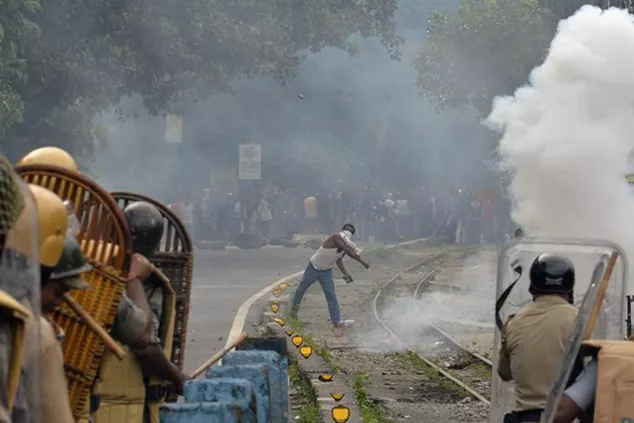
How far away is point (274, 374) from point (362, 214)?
34887 mm

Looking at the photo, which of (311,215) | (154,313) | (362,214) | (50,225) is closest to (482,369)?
(154,313)

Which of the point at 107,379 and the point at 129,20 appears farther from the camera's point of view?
the point at 129,20

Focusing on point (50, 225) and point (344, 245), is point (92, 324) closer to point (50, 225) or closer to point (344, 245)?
point (50, 225)

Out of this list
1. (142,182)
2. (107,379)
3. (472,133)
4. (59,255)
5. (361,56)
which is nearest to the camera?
(59,255)

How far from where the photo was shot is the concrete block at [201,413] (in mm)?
5684

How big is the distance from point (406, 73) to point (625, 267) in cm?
5127

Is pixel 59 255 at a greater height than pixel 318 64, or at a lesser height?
lesser

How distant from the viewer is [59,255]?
3562mm

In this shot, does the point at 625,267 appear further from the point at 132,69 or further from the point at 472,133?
the point at 472,133

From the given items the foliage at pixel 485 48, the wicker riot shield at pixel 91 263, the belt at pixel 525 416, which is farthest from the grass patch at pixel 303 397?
the foliage at pixel 485 48

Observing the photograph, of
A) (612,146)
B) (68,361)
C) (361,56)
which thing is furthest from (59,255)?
(361,56)

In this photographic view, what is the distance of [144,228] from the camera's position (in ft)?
18.5

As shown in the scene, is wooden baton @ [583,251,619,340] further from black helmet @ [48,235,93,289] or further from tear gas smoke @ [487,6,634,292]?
tear gas smoke @ [487,6,634,292]

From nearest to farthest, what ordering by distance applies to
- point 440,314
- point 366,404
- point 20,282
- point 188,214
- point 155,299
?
point 20,282
point 155,299
point 366,404
point 440,314
point 188,214
